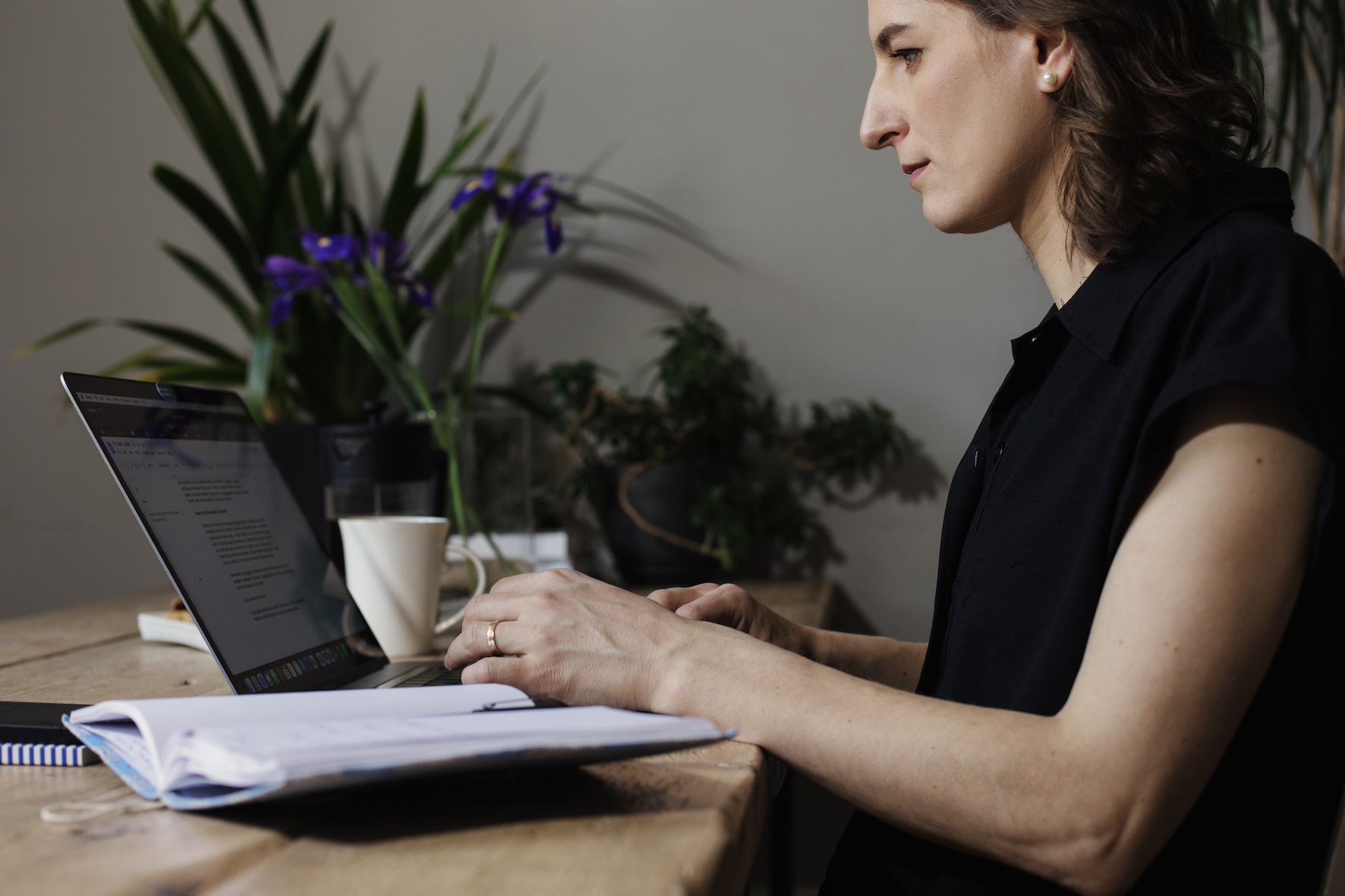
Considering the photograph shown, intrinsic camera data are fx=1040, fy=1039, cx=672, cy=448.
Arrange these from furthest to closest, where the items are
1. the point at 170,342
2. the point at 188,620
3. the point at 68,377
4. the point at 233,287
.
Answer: the point at 233,287, the point at 170,342, the point at 188,620, the point at 68,377

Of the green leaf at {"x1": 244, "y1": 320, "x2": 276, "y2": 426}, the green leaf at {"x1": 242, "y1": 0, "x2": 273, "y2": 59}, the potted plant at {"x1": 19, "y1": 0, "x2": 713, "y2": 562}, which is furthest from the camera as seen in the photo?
the green leaf at {"x1": 242, "y1": 0, "x2": 273, "y2": 59}

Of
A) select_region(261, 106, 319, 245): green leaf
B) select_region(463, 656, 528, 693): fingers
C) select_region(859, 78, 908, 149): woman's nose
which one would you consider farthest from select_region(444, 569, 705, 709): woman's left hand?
select_region(261, 106, 319, 245): green leaf

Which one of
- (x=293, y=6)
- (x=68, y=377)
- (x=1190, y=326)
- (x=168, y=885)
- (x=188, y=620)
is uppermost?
(x=293, y=6)

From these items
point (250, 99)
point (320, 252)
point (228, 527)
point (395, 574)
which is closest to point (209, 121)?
point (250, 99)

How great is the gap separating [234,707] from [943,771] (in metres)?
0.37

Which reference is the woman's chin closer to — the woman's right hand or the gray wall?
the woman's right hand

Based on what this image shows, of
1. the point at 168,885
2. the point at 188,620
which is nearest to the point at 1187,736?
the point at 168,885

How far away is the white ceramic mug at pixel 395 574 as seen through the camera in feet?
3.27

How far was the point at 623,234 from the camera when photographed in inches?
75.0

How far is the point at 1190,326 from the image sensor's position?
0.60m

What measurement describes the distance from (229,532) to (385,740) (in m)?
0.38

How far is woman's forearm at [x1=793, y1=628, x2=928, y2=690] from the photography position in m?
0.91

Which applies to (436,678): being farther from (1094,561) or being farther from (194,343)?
(194,343)

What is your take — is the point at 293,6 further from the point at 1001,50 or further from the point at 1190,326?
the point at 1190,326
